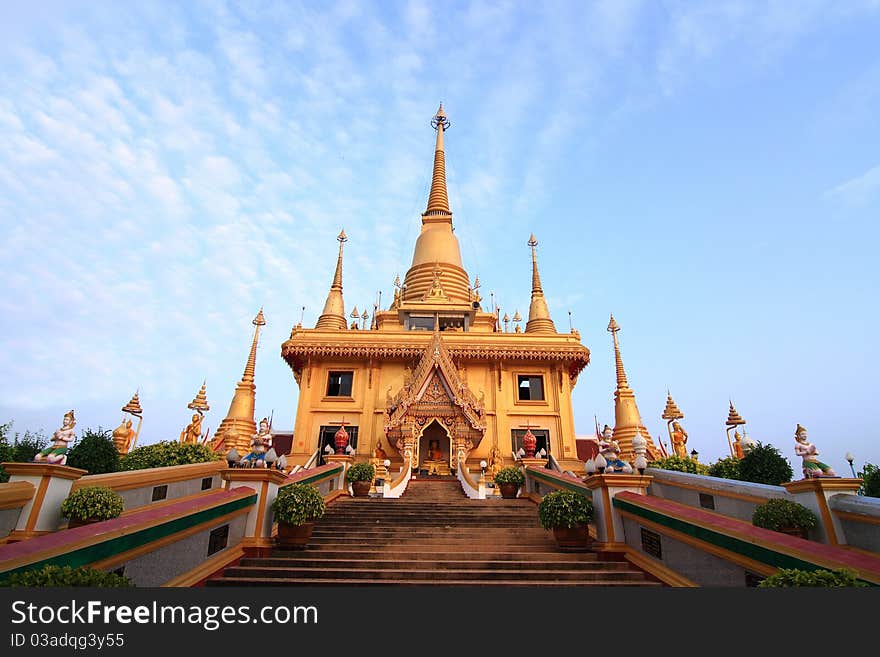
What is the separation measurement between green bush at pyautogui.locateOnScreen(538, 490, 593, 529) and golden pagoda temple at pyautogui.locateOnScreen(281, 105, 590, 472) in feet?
34.9

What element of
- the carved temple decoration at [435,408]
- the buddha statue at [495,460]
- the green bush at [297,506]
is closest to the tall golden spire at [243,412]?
the carved temple decoration at [435,408]

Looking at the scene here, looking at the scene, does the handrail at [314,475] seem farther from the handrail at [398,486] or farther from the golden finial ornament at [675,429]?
the golden finial ornament at [675,429]

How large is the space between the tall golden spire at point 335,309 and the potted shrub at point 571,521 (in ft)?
66.4

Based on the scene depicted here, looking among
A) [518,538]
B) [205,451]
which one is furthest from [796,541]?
[205,451]

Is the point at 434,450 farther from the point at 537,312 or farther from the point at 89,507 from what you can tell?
the point at 89,507

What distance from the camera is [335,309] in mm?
28891

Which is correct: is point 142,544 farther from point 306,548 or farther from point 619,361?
point 619,361

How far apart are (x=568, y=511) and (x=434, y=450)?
13.2 meters

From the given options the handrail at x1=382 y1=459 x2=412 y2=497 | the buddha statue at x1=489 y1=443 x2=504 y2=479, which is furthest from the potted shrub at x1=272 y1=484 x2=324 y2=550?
the buddha statue at x1=489 y1=443 x2=504 y2=479

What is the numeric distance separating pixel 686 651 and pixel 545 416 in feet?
62.8

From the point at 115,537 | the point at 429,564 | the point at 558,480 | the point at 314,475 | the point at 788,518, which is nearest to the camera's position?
the point at 115,537

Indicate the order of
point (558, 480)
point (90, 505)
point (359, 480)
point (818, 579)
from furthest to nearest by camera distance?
point (359, 480), point (558, 480), point (90, 505), point (818, 579)

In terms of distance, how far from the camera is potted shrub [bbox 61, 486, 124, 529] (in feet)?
23.7

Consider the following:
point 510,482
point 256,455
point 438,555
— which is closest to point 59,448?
point 256,455
